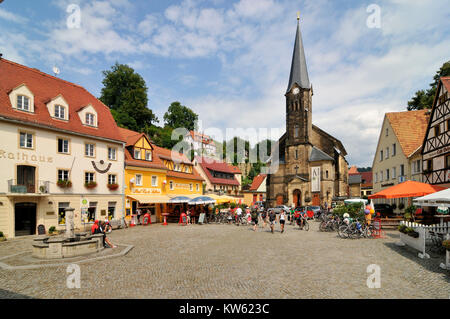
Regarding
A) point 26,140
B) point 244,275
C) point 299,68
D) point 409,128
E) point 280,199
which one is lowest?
point 280,199

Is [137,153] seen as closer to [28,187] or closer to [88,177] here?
[88,177]

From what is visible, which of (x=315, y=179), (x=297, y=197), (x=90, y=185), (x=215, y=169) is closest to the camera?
(x=90, y=185)

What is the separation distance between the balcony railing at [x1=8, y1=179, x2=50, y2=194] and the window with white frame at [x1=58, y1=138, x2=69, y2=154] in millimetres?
2830

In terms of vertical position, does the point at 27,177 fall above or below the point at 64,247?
above

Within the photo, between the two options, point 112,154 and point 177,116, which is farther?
point 177,116

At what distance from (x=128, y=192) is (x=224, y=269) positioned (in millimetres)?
19516

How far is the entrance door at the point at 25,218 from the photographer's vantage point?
1828 centimetres

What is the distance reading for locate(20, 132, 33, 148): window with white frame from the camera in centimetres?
1883

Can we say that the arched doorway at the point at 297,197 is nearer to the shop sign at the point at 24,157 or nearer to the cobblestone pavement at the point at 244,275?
the cobblestone pavement at the point at 244,275

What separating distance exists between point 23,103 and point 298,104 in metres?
42.2

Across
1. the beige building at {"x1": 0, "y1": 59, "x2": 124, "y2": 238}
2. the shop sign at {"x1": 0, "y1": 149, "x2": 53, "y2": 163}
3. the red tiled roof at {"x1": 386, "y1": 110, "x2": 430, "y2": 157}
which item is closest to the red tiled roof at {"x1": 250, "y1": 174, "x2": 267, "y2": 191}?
the red tiled roof at {"x1": 386, "y1": 110, "x2": 430, "y2": 157}

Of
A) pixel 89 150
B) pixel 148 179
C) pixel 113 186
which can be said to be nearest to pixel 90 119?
pixel 89 150

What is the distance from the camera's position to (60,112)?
21.9m
